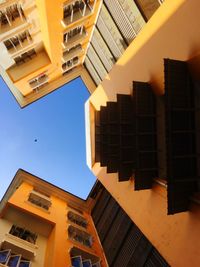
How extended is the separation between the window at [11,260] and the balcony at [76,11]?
33.8 ft

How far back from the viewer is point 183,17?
6027 mm

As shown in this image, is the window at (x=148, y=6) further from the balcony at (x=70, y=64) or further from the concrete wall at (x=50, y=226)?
the balcony at (x=70, y=64)

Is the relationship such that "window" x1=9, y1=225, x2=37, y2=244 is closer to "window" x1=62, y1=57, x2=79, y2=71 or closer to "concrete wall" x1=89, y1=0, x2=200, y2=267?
"concrete wall" x1=89, y1=0, x2=200, y2=267

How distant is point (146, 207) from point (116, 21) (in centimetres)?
914

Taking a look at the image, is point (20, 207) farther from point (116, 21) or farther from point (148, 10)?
point (148, 10)

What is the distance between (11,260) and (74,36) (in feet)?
39.2

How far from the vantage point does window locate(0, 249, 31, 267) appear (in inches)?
482

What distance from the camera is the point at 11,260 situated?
12656mm

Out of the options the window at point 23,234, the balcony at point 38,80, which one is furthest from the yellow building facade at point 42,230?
the balcony at point 38,80

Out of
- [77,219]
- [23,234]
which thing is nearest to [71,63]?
[77,219]

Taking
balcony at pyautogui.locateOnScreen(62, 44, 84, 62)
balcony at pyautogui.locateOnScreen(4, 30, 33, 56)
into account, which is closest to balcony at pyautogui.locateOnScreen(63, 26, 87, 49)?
balcony at pyautogui.locateOnScreen(62, 44, 84, 62)

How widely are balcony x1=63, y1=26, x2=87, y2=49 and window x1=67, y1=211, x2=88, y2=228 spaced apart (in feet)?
33.2

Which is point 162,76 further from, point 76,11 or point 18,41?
point 76,11

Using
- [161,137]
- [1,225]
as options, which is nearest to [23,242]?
[1,225]
